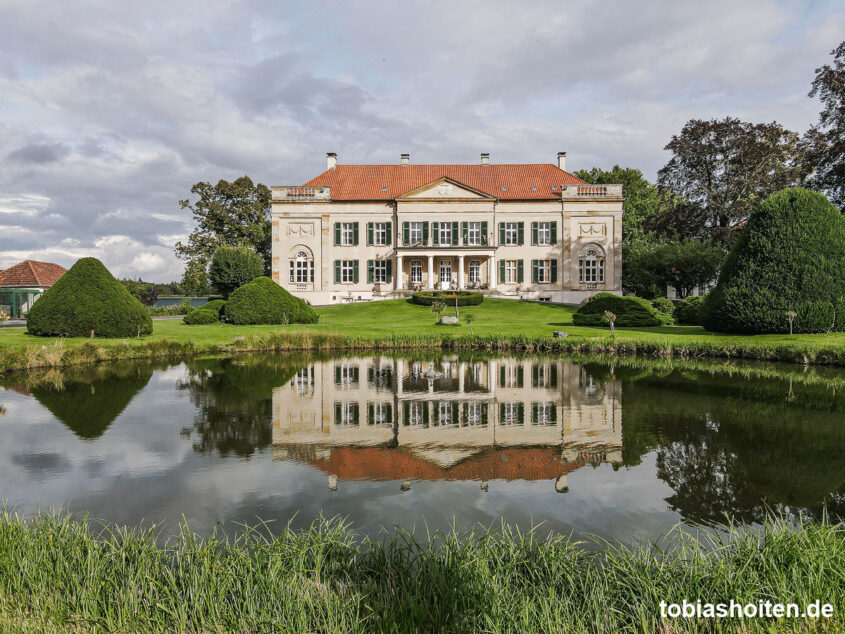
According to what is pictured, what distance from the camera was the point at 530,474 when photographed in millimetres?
5418

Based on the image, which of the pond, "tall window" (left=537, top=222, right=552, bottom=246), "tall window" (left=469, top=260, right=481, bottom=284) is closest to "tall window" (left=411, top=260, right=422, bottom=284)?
"tall window" (left=469, top=260, right=481, bottom=284)

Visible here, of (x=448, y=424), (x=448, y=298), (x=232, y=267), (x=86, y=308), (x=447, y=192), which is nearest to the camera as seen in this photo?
(x=448, y=424)

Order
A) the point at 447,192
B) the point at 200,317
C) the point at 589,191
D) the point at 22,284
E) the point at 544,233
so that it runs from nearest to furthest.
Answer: the point at 200,317 < the point at 22,284 < the point at 447,192 < the point at 589,191 < the point at 544,233

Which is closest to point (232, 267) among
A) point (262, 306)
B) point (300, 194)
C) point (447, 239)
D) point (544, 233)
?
point (300, 194)

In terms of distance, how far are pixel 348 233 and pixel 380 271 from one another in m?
3.68

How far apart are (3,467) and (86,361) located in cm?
982

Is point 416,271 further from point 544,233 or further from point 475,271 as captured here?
point 544,233

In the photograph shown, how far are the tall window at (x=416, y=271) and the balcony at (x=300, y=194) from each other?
784 cm

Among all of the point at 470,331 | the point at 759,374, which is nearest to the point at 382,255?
the point at 470,331

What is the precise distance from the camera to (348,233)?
38031 mm

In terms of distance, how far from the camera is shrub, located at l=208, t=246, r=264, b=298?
3441 centimetres

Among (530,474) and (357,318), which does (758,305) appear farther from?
(357,318)

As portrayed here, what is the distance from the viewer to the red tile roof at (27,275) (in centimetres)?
3343

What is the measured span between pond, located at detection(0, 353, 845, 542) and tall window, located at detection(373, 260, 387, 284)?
26.6 m
